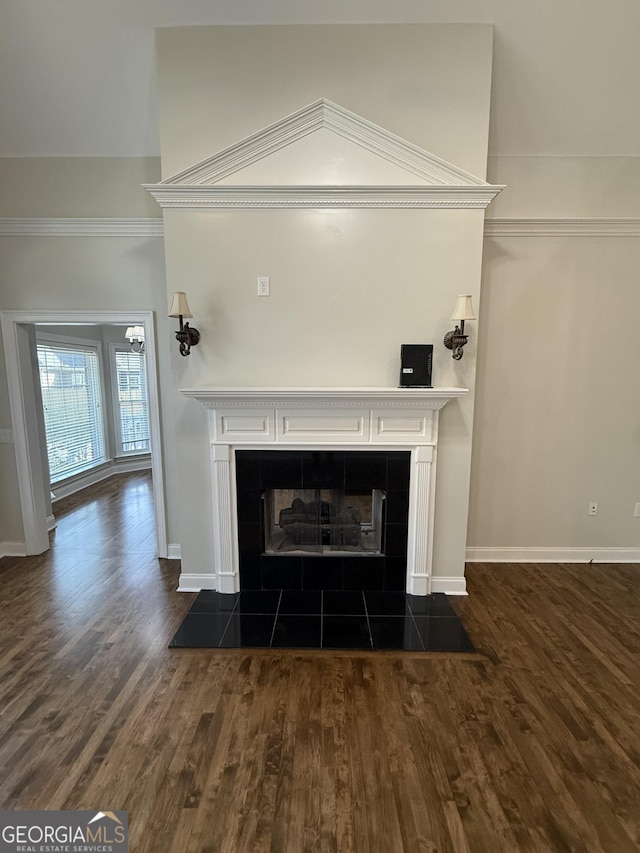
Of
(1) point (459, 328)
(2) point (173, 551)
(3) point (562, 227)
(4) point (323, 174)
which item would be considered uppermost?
(4) point (323, 174)

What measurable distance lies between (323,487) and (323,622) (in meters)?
0.84

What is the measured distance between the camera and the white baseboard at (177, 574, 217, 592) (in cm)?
302

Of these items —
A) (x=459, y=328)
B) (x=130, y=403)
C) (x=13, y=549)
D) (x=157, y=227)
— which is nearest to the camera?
(x=459, y=328)

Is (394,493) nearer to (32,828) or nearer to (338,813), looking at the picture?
(338,813)

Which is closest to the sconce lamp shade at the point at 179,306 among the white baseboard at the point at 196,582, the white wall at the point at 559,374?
Answer: the white baseboard at the point at 196,582

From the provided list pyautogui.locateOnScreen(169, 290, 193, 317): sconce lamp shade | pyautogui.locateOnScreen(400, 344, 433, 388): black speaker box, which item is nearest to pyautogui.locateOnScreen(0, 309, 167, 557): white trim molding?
pyautogui.locateOnScreen(169, 290, 193, 317): sconce lamp shade

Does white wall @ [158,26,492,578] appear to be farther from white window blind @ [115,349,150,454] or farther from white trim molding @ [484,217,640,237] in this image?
white window blind @ [115,349,150,454]

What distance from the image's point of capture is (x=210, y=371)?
280 cm

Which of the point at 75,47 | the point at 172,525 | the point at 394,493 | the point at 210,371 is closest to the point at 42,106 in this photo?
the point at 75,47

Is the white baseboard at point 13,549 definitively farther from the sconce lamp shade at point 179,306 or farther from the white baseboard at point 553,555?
the white baseboard at point 553,555

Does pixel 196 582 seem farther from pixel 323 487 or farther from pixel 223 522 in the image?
pixel 323 487

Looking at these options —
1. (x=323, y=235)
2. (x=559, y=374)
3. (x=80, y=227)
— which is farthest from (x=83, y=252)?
(x=559, y=374)

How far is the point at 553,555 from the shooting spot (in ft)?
11.4

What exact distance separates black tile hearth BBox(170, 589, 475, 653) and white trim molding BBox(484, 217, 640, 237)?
2.69 metres
